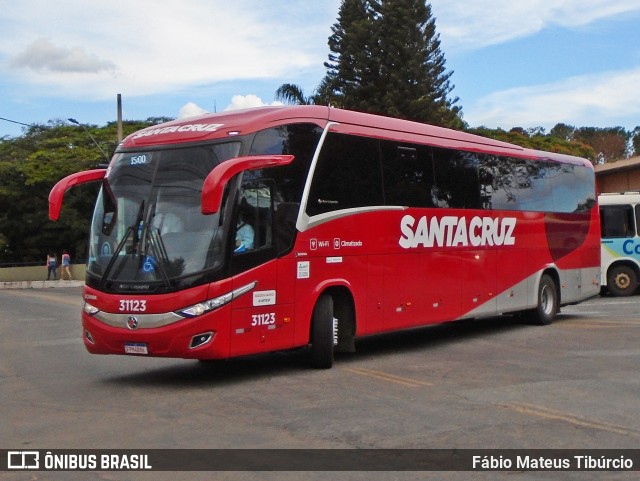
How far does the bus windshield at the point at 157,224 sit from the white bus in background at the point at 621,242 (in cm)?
1822

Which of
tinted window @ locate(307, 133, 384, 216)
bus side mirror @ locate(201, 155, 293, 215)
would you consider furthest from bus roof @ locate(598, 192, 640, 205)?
bus side mirror @ locate(201, 155, 293, 215)

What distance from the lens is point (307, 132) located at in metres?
11.9

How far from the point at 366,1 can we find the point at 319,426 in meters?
48.5

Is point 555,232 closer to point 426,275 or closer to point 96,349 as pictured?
point 426,275

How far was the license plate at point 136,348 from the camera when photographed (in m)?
10.5

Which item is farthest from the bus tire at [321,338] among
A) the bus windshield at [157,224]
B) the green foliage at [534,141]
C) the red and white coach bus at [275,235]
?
the green foliage at [534,141]

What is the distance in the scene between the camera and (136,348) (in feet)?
34.7

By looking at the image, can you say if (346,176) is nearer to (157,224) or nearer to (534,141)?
(157,224)

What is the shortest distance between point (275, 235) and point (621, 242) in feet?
58.2

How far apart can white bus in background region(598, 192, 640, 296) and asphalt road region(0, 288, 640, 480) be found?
1112 cm

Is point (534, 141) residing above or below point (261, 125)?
above

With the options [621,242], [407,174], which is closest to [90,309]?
[407,174]

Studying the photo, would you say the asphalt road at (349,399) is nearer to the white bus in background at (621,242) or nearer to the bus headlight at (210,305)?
the bus headlight at (210,305)

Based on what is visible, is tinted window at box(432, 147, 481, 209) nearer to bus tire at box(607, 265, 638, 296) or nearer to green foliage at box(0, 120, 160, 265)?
bus tire at box(607, 265, 638, 296)
